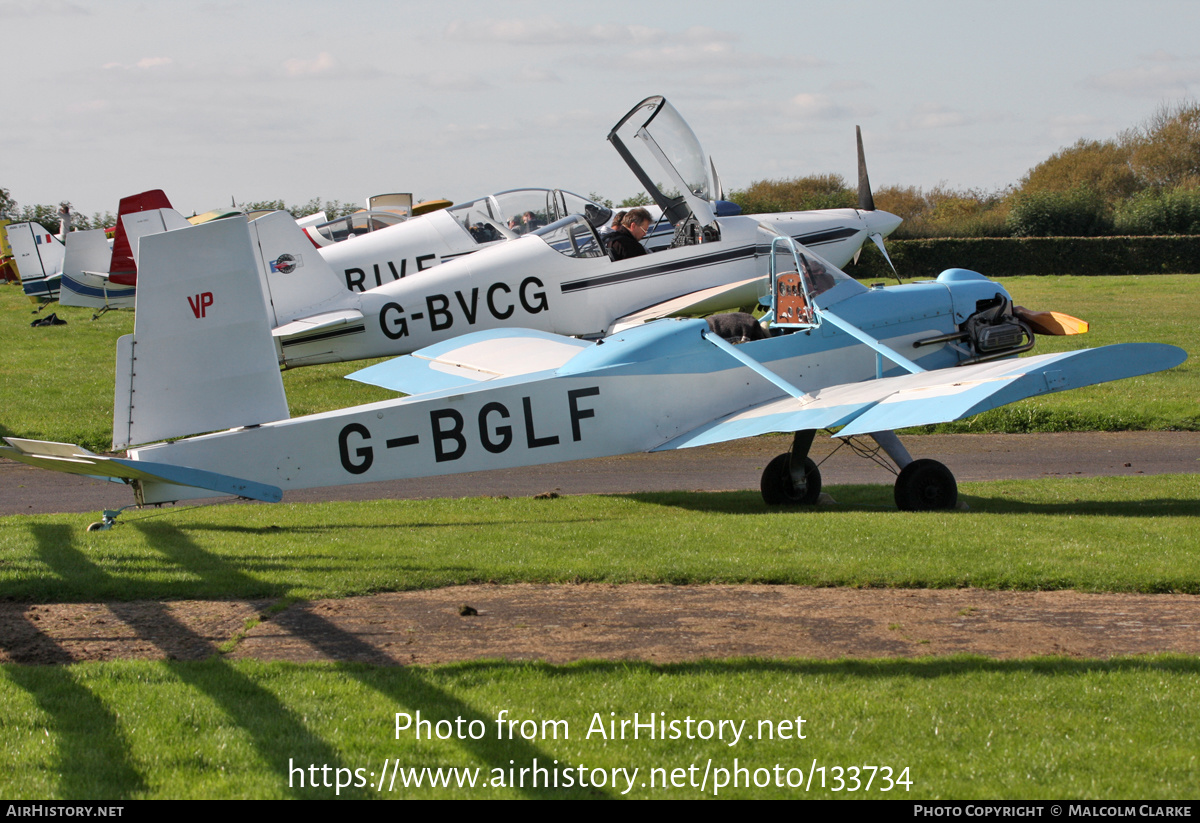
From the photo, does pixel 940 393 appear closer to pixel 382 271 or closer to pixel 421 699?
pixel 421 699

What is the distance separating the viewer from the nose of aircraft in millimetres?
18250

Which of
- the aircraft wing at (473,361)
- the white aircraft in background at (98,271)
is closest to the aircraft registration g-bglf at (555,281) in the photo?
the aircraft wing at (473,361)

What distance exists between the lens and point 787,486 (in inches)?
399

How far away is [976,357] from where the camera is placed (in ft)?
35.0

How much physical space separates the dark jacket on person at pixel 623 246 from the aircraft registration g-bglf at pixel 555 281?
0.46ft

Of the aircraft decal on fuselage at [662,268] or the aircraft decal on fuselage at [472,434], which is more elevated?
the aircraft decal on fuselage at [662,268]

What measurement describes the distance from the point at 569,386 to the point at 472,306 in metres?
6.17

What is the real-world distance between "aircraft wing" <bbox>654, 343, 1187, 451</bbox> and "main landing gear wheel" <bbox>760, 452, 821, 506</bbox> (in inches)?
30.0

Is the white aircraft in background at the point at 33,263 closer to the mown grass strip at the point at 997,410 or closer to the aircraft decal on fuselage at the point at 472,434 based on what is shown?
the mown grass strip at the point at 997,410

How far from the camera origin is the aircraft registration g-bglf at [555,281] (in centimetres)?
1498

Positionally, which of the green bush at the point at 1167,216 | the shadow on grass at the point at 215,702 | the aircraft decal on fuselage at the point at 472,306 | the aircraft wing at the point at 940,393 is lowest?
the shadow on grass at the point at 215,702

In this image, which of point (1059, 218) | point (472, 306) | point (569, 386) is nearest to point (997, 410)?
point (472, 306)

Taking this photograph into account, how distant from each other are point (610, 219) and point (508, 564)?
10035 millimetres

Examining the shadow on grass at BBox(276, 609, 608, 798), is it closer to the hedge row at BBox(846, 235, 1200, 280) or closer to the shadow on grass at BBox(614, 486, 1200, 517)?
the shadow on grass at BBox(614, 486, 1200, 517)
